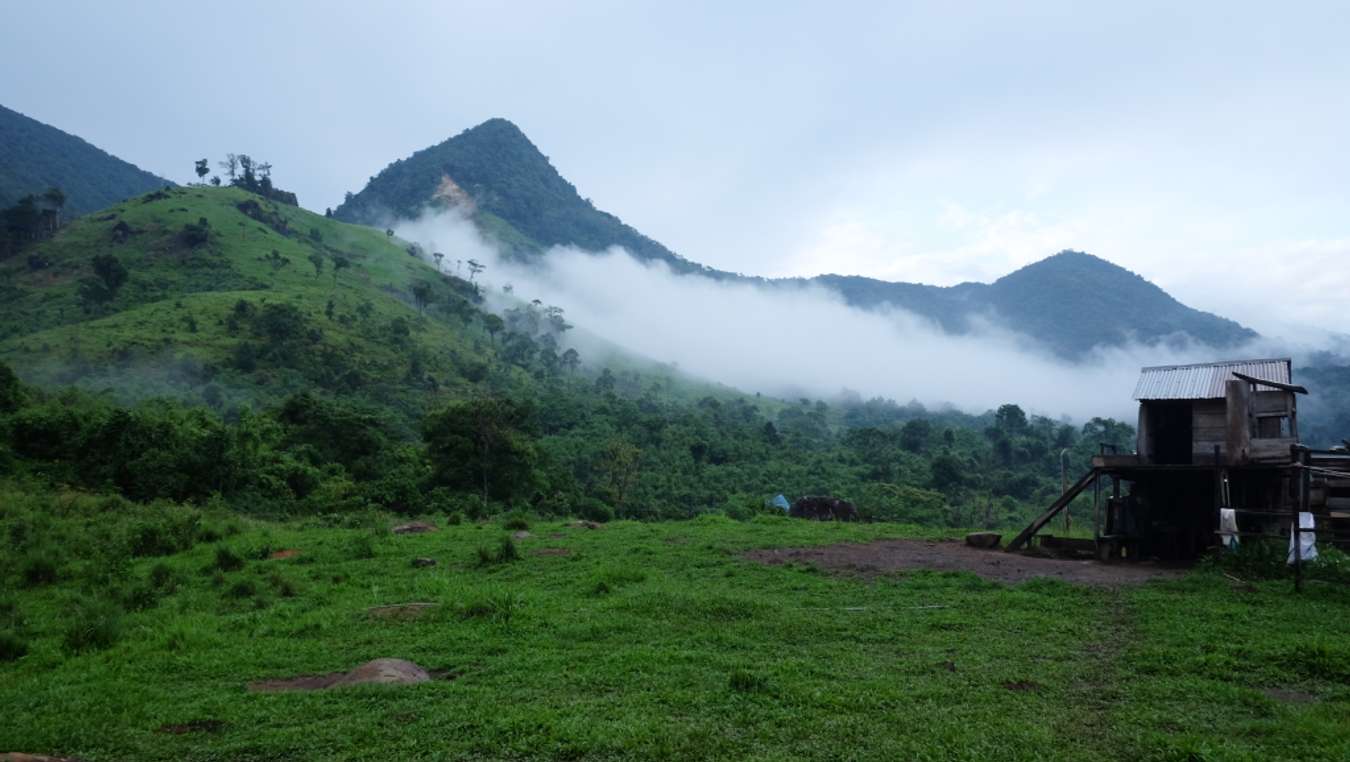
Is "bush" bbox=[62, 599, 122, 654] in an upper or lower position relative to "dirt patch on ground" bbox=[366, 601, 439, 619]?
lower

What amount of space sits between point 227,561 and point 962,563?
16.6 meters

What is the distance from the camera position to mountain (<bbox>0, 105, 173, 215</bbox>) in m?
143

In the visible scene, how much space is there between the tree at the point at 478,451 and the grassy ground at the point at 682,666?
23402 mm

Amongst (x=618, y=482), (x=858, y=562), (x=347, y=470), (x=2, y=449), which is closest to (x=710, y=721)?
(x=858, y=562)

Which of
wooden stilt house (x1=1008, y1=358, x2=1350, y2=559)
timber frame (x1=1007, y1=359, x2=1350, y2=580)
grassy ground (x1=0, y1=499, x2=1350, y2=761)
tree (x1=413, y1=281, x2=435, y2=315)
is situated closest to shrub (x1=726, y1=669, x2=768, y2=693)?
grassy ground (x1=0, y1=499, x2=1350, y2=761)

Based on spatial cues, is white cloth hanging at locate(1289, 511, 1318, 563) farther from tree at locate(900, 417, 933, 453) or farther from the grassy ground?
tree at locate(900, 417, 933, 453)

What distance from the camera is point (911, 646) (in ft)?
33.6

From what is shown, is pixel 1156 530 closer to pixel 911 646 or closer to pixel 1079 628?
pixel 1079 628

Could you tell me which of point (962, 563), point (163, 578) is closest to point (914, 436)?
point (962, 563)

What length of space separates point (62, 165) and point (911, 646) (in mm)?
207887

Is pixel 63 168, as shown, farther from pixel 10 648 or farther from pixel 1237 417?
pixel 1237 417

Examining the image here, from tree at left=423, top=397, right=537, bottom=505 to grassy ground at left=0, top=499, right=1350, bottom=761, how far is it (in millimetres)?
23402

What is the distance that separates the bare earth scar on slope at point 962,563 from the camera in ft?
52.0

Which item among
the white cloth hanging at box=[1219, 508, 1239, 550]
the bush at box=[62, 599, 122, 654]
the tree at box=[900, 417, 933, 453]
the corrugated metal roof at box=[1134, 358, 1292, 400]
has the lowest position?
the bush at box=[62, 599, 122, 654]
